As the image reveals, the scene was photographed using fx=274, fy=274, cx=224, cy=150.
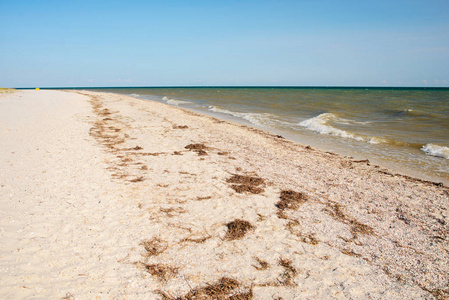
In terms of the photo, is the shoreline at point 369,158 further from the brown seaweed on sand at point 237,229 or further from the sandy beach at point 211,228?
the brown seaweed on sand at point 237,229

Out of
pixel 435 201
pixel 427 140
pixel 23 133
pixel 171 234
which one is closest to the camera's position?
pixel 171 234

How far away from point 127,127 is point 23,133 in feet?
14.1

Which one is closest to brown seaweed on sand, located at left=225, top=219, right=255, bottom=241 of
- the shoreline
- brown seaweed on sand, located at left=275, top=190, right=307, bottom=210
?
brown seaweed on sand, located at left=275, top=190, right=307, bottom=210

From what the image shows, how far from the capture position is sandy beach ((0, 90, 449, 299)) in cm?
346

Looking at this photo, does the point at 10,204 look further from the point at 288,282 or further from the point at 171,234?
the point at 288,282

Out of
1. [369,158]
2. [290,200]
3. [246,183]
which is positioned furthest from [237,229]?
[369,158]

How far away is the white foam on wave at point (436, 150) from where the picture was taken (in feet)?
34.4

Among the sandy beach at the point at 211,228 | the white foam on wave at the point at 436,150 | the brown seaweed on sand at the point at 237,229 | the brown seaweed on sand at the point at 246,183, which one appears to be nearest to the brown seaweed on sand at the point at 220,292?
the sandy beach at the point at 211,228

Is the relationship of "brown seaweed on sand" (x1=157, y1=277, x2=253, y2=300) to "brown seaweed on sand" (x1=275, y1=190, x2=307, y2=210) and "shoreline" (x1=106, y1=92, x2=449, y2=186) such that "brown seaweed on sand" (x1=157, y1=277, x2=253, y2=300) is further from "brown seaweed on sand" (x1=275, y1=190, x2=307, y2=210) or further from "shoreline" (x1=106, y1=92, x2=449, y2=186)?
"shoreline" (x1=106, y1=92, x2=449, y2=186)

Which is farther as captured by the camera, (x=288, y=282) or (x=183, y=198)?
(x=183, y=198)

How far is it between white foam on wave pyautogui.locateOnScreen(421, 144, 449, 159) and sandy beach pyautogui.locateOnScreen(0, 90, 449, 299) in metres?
4.08

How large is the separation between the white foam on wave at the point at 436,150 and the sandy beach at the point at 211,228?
13.4 feet

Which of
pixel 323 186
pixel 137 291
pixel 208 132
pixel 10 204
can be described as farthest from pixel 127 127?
pixel 137 291

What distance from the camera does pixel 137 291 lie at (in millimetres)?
3293
